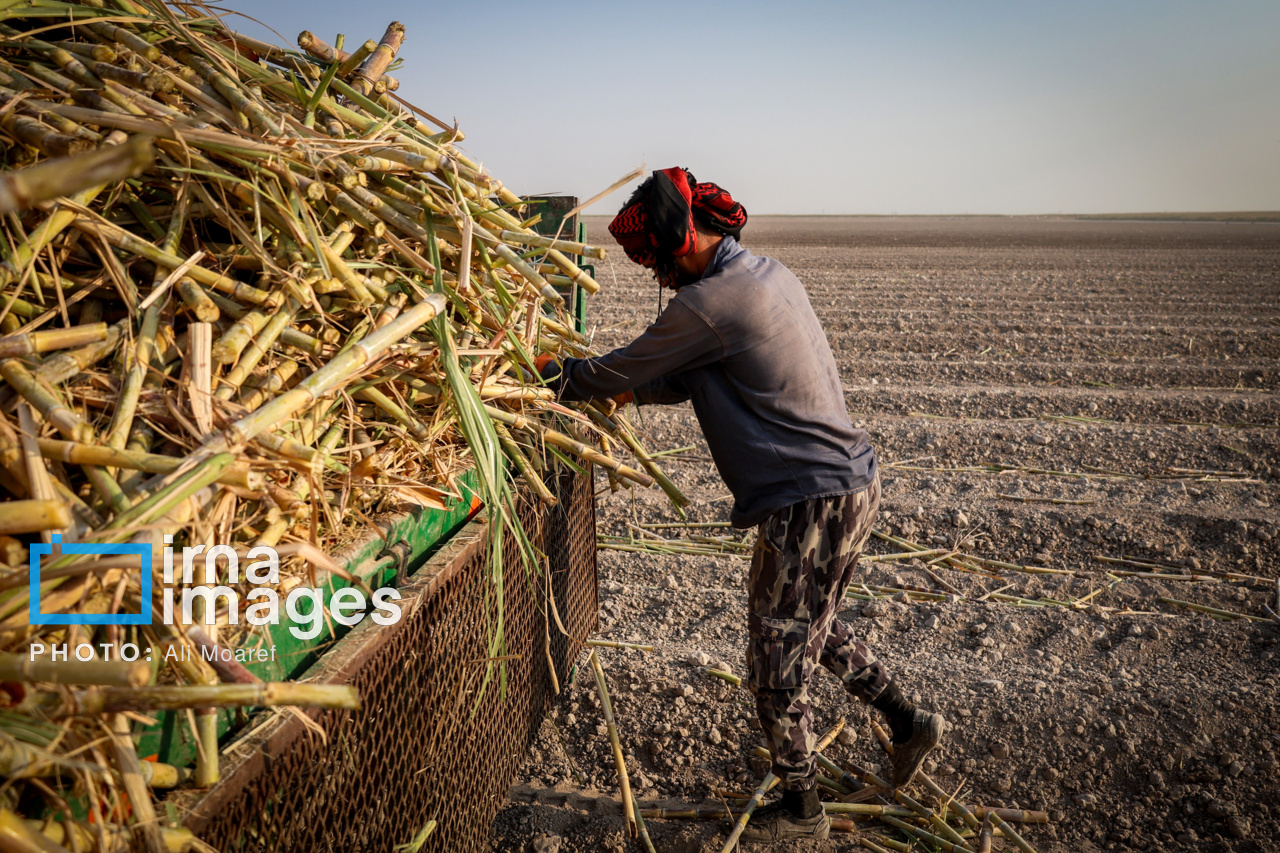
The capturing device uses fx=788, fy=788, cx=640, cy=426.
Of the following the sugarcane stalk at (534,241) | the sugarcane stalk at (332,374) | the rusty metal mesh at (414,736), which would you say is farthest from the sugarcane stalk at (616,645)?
the sugarcane stalk at (332,374)

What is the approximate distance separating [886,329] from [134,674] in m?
10.6

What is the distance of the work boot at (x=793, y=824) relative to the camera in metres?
2.37

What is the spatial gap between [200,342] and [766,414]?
142cm

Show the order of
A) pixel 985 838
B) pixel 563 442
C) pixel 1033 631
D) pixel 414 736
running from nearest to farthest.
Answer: pixel 414 736 < pixel 563 442 < pixel 985 838 < pixel 1033 631

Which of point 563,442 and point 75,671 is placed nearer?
point 75,671

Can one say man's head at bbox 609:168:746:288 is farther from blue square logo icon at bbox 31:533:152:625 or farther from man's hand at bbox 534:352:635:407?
blue square logo icon at bbox 31:533:152:625

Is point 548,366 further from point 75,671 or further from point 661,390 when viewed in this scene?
point 75,671

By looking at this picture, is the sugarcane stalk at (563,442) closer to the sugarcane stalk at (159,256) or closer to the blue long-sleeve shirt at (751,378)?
the blue long-sleeve shirt at (751,378)

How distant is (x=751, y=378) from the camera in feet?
7.22

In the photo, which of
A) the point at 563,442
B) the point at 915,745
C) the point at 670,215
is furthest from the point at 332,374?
the point at 915,745

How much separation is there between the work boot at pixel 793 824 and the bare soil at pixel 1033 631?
0.06 m

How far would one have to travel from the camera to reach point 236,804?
1.12 metres

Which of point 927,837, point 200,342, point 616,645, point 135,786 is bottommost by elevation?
point 927,837

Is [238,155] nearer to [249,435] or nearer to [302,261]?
[302,261]
